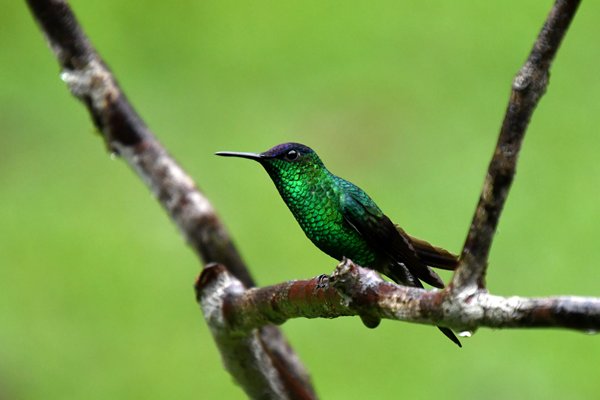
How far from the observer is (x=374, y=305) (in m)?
1.11

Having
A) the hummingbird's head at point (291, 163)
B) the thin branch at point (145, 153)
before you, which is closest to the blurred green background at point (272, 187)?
the thin branch at point (145, 153)

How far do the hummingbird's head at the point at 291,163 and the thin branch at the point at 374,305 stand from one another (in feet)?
0.56

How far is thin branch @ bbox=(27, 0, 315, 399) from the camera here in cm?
191

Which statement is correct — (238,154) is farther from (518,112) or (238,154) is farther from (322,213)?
(518,112)

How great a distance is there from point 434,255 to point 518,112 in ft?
1.32

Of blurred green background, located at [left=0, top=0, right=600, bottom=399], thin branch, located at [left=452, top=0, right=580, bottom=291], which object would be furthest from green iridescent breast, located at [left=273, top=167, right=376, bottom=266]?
blurred green background, located at [left=0, top=0, right=600, bottom=399]

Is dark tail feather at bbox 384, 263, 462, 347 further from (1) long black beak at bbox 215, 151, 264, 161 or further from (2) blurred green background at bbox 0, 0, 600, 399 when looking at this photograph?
(2) blurred green background at bbox 0, 0, 600, 399

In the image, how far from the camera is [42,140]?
13.6ft

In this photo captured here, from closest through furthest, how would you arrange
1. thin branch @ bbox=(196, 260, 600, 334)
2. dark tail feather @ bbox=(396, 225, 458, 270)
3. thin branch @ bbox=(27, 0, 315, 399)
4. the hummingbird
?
thin branch @ bbox=(196, 260, 600, 334), dark tail feather @ bbox=(396, 225, 458, 270), the hummingbird, thin branch @ bbox=(27, 0, 315, 399)

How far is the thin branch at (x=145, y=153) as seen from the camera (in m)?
1.91

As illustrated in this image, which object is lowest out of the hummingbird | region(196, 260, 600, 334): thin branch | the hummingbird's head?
region(196, 260, 600, 334): thin branch

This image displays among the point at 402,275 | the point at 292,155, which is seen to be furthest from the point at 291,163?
the point at 402,275

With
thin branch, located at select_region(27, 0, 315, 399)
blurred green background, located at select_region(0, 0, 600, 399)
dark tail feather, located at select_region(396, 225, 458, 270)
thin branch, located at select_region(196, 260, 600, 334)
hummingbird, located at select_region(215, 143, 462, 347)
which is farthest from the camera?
blurred green background, located at select_region(0, 0, 600, 399)

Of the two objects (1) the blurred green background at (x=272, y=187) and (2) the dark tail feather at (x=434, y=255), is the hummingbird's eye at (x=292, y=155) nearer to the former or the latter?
(2) the dark tail feather at (x=434, y=255)
